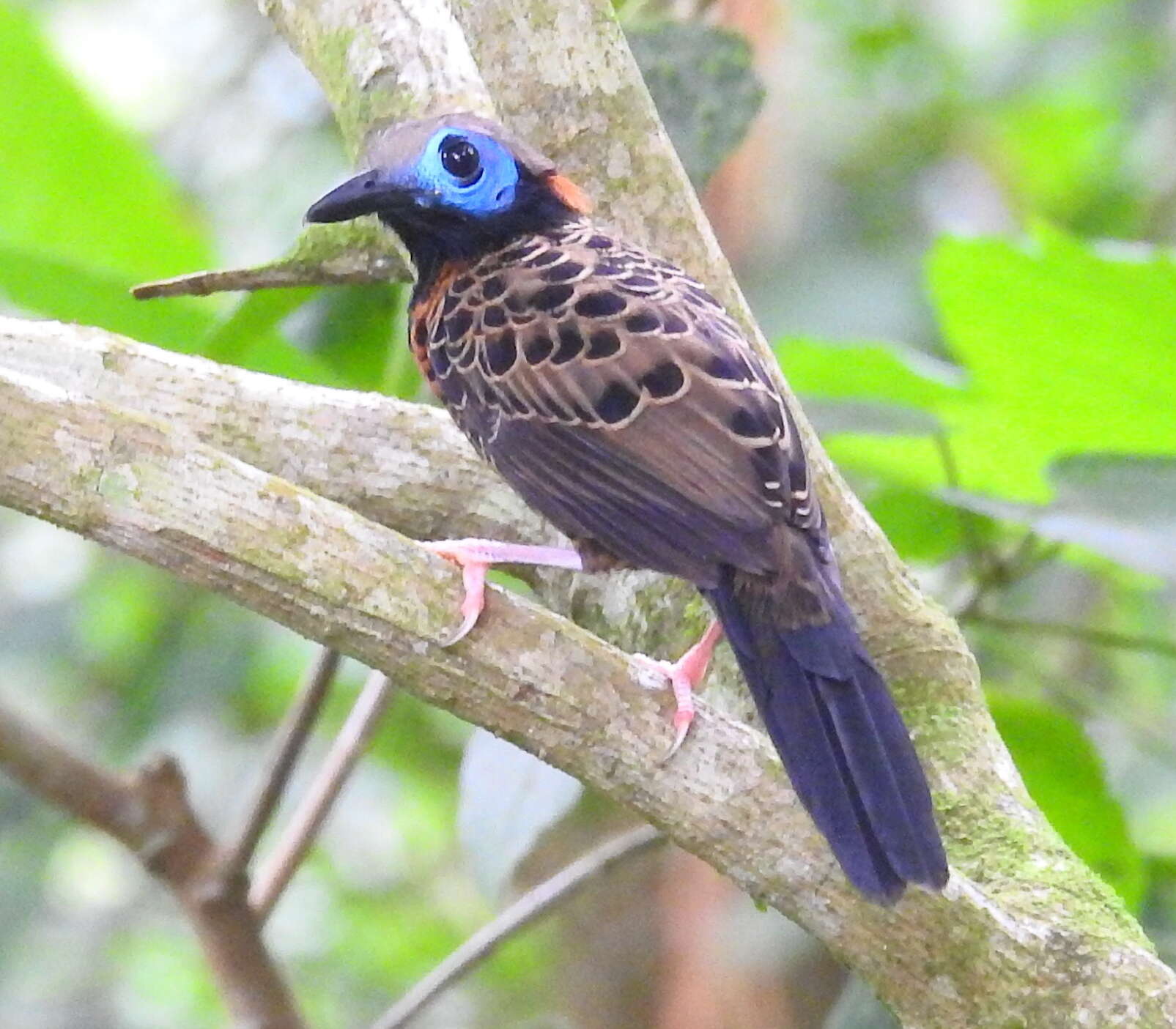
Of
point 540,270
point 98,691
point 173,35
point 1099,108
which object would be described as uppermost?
point 540,270

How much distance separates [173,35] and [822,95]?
2.20 m

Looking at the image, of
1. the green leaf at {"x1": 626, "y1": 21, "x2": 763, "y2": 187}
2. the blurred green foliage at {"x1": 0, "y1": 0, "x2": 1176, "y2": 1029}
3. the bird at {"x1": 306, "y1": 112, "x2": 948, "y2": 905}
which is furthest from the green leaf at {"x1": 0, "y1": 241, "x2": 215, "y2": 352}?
the green leaf at {"x1": 626, "y1": 21, "x2": 763, "y2": 187}

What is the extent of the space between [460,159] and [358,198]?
0.16 m

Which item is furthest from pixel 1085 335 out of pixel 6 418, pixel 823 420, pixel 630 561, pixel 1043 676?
pixel 6 418

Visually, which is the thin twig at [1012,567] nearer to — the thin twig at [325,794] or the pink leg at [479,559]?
the pink leg at [479,559]

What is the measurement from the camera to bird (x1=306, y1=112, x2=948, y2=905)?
5.79 feet

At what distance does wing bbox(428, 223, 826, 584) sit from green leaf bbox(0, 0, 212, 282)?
87 cm

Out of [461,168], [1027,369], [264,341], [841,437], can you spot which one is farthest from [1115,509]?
[264,341]

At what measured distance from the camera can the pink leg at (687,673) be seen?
170 centimetres

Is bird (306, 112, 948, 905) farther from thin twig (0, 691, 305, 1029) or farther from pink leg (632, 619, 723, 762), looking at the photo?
thin twig (0, 691, 305, 1029)

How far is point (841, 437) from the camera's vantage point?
2.62 m

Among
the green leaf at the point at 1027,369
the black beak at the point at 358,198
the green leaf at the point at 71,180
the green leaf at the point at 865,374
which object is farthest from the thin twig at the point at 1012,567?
the green leaf at the point at 71,180

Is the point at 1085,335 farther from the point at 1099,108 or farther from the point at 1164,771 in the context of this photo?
the point at 1099,108

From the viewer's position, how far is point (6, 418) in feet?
5.37
